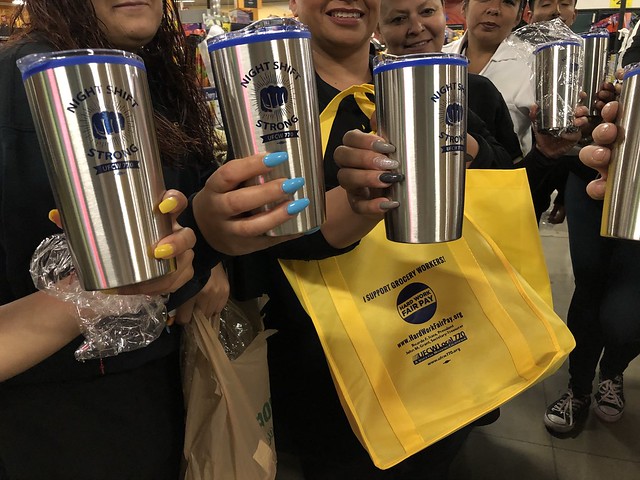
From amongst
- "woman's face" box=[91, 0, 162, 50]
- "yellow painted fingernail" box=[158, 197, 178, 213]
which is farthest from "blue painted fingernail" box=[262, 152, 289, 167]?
"woman's face" box=[91, 0, 162, 50]

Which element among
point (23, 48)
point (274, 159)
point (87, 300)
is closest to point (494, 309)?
point (274, 159)

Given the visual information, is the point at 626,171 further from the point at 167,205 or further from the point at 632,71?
the point at 167,205

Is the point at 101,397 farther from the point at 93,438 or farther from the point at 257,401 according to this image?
the point at 257,401

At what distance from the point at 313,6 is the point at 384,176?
479 millimetres

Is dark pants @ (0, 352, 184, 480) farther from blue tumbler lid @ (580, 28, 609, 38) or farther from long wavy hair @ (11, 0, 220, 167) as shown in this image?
blue tumbler lid @ (580, 28, 609, 38)

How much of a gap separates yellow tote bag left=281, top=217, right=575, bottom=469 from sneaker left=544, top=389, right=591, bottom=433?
919mm

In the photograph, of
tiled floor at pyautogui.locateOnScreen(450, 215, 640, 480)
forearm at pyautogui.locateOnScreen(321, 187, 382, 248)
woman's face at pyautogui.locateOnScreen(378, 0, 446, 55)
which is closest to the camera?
forearm at pyautogui.locateOnScreen(321, 187, 382, 248)

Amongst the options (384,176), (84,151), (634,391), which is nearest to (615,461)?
(634,391)

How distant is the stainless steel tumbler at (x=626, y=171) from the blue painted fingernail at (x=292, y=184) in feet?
1.42

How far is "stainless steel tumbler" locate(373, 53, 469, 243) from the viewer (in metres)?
0.61

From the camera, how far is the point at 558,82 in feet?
3.38

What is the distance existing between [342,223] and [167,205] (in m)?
0.34

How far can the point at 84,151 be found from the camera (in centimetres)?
46

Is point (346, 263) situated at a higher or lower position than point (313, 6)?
lower
